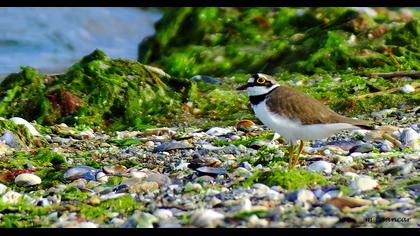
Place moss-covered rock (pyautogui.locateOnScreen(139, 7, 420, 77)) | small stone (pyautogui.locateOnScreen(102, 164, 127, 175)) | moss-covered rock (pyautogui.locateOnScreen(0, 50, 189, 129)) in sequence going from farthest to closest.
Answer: moss-covered rock (pyautogui.locateOnScreen(139, 7, 420, 77)) < moss-covered rock (pyautogui.locateOnScreen(0, 50, 189, 129)) < small stone (pyautogui.locateOnScreen(102, 164, 127, 175))

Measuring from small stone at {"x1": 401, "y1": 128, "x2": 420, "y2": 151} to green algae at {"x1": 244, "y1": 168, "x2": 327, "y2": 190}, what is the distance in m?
1.57

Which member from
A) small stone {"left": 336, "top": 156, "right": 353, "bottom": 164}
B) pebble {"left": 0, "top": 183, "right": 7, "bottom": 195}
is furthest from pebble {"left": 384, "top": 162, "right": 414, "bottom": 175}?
pebble {"left": 0, "top": 183, "right": 7, "bottom": 195}

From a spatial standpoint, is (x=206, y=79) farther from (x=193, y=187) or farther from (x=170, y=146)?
(x=193, y=187)

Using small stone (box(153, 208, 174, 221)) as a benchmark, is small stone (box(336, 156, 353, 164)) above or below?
above

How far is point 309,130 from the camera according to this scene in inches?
280

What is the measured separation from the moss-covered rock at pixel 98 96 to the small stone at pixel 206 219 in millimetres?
4605

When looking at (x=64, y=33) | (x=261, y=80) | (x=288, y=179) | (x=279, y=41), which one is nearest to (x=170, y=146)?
(x=261, y=80)

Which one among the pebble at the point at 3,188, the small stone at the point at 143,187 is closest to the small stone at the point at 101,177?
the small stone at the point at 143,187

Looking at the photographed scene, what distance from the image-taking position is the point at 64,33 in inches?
854

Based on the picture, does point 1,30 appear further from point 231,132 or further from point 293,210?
point 293,210

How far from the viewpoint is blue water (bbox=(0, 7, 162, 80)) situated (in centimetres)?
1952

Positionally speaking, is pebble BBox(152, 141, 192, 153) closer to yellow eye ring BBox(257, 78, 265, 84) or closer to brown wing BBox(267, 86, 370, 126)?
yellow eye ring BBox(257, 78, 265, 84)

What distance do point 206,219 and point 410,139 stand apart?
3021 mm
